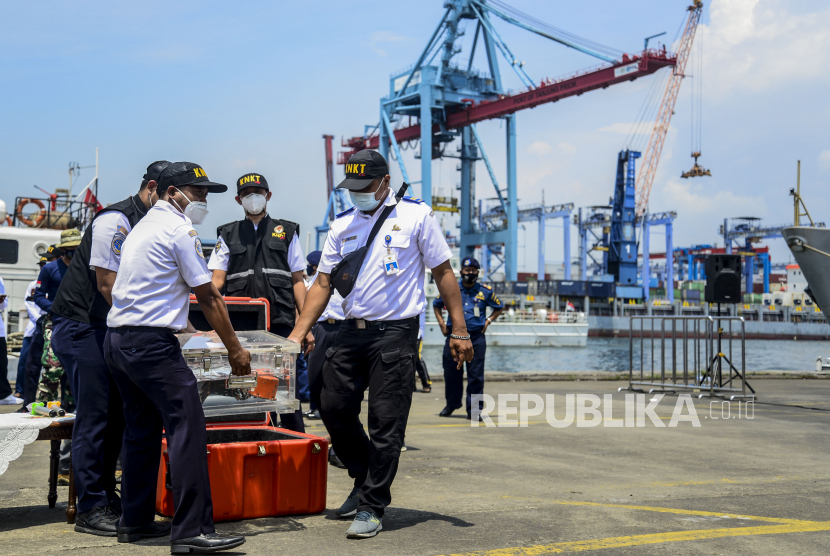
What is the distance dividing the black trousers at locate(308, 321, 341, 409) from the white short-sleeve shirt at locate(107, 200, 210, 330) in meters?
0.91

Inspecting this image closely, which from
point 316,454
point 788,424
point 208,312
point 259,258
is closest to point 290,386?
point 316,454

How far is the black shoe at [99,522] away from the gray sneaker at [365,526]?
1.06 meters

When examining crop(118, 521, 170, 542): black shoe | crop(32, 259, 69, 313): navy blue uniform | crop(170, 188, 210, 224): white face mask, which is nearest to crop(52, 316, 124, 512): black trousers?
crop(118, 521, 170, 542): black shoe

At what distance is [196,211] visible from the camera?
3.50 meters

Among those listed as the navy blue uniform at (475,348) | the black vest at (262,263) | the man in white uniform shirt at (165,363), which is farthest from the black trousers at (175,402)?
A: the navy blue uniform at (475,348)

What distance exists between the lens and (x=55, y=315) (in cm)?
401

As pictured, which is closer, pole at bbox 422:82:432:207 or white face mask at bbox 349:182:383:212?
white face mask at bbox 349:182:383:212

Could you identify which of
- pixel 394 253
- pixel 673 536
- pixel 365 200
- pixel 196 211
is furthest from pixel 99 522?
pixel 673 536

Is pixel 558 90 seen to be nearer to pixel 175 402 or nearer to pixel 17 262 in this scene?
pixel 17 262

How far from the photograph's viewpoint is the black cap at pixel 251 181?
5.32 m

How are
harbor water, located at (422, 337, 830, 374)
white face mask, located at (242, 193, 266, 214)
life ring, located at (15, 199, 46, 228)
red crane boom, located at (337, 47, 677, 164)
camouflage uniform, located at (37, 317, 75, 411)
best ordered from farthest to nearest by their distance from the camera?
red crane boom, located at (337, 47, 677, 164), harbor water, located at (422, 337, 830, 374), life ring, located at (15, 199, 46, 228), camouflage uniform, located at (37, 317, 75, 411), white face mask, located at (242, 193, 266, 214)

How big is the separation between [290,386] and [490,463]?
218 cm

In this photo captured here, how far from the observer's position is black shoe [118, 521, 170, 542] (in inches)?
134

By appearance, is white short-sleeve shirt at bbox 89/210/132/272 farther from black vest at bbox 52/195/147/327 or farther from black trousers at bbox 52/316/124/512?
black trousers at bbox 52/316/124/512
